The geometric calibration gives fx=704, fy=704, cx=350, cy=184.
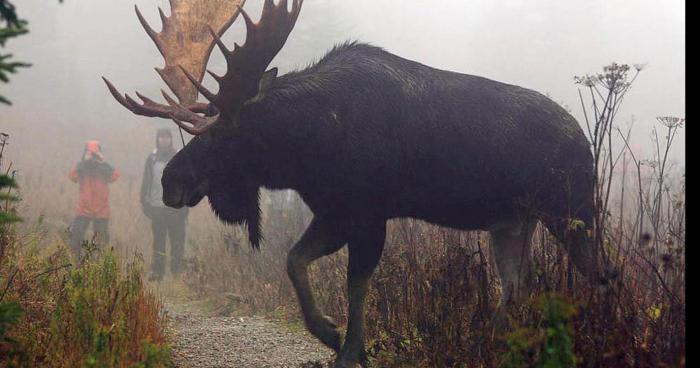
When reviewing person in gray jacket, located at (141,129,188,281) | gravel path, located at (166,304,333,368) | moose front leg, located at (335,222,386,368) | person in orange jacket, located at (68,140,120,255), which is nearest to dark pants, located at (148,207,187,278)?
person in gray jacket, located at (141,129,188,281)

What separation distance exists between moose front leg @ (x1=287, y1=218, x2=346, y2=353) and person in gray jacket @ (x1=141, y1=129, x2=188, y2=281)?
6495 mm

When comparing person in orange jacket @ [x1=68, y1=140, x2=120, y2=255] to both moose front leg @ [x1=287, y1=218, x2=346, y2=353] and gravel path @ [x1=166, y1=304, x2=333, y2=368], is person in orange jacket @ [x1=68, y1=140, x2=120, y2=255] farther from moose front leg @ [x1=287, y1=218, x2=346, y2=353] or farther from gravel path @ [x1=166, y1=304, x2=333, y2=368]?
moose front leg @ [x1=287, y1=218, x2=346, y2=353]

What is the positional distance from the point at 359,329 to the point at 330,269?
7.99ft

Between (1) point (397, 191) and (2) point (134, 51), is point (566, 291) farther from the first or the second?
(2) point (134, 51)

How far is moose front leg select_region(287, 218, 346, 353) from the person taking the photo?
177 inches

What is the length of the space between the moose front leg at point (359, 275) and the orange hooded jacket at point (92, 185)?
7.58m

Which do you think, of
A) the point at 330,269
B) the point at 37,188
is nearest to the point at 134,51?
the point at 37,188

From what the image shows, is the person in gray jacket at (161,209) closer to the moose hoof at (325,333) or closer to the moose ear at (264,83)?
the moose hoof at (325,333)

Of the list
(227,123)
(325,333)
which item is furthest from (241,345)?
(227,123)

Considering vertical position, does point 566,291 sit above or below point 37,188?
below

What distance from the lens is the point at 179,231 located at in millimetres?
10953

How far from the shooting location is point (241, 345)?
5.32m

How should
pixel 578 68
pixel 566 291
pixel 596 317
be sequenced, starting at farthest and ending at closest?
pixel 578 68 < pixel 566 291 < pixel 596 317

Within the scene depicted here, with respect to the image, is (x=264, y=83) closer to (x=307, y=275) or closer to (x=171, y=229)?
(x=307, y=275)
